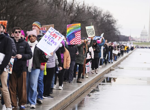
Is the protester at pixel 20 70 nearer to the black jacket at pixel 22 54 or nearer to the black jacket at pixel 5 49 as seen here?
the black jacket at pixel 22 54

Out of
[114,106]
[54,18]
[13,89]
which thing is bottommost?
[114,106]

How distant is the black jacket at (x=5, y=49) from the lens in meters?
7.84

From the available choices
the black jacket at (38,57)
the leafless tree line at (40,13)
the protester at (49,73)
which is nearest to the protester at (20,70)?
the black jacket at (38,57)

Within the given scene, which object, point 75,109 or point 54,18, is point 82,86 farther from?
point 54,18

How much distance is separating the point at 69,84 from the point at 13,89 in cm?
591

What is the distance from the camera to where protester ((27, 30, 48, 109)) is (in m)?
9.19

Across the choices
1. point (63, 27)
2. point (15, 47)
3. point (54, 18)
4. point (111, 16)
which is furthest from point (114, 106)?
point (111, 16)

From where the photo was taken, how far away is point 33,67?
9172mm

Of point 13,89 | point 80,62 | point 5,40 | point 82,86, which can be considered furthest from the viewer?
point 80,62

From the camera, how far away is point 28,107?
30.8 ft

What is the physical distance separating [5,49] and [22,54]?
69 centimetres

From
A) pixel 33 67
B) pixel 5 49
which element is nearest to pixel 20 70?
pixel 33 67

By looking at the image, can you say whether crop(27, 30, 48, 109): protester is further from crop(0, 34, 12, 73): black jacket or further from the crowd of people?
crop(0, 34, 12, 73): black jacket

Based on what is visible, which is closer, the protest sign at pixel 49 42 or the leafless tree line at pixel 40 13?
the protest sign at pixel 49 42
